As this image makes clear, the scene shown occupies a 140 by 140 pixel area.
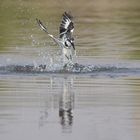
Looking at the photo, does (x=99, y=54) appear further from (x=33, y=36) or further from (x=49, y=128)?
(x=49, y=128)

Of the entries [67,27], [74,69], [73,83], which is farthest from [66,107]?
[67,27]

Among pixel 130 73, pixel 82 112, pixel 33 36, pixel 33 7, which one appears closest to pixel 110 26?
pixel 33 36

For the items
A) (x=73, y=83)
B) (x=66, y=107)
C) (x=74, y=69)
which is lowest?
(x=66, y=107)

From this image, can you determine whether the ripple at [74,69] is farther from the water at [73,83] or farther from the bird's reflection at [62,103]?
the bird's reflection at [62,103]

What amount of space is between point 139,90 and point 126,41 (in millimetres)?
10188

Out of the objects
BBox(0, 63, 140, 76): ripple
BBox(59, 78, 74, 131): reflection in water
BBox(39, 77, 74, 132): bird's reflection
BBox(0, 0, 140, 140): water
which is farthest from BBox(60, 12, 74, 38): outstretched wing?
BBox(59, 78, 74, 131): reflection in water

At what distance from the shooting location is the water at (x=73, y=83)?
1296 cm

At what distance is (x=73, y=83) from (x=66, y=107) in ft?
10.2

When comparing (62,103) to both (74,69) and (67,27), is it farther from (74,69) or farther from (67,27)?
(67,27)

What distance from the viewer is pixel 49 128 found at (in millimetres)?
12898

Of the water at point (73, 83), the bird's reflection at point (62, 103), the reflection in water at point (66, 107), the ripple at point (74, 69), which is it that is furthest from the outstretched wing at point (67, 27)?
the reflection in water at point (66, 107)

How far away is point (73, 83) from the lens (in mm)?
17844

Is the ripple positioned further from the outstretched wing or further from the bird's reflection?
the bird's reflection

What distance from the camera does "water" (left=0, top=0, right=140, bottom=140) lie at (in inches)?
510
